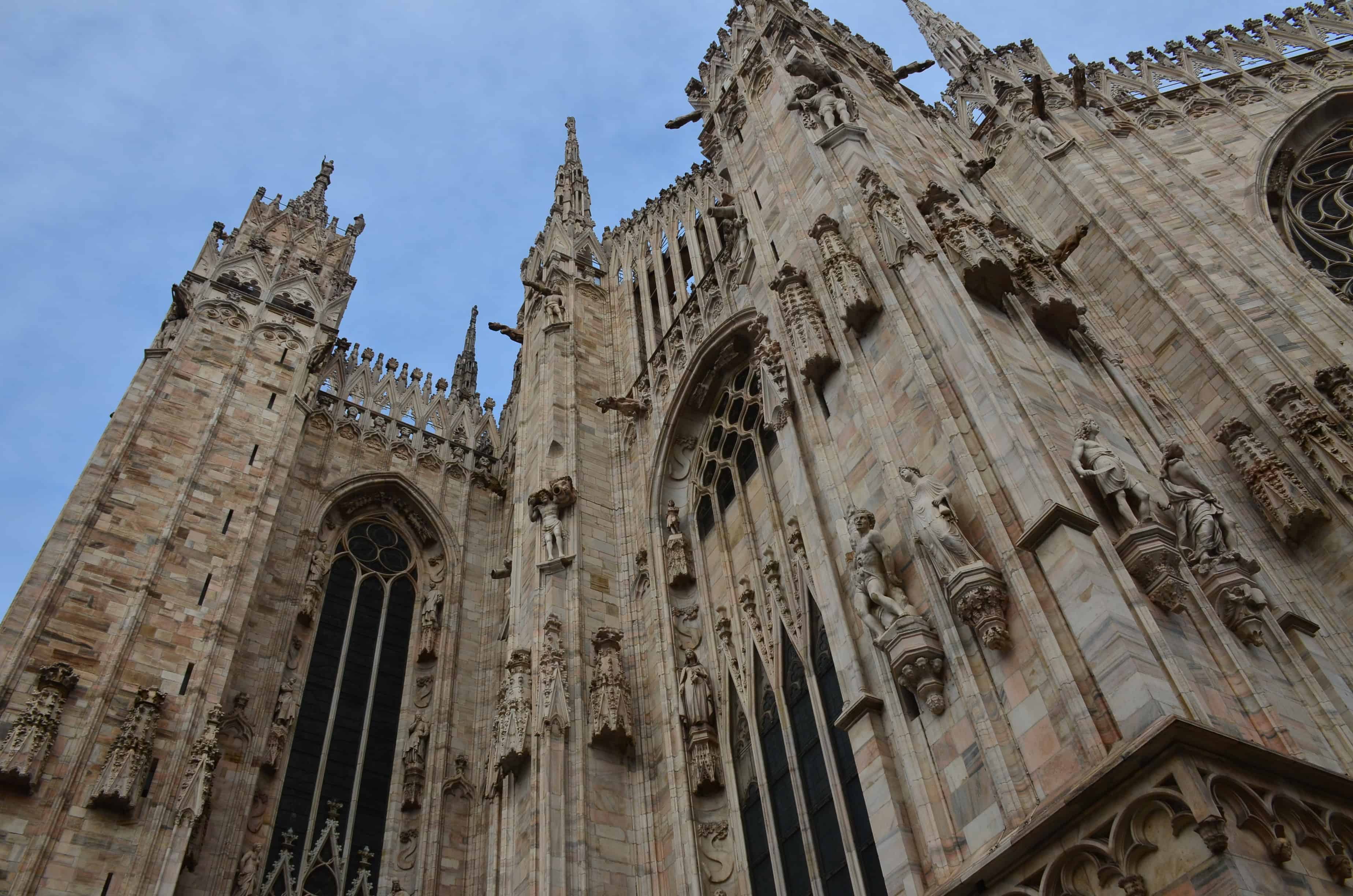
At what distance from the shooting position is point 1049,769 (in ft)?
21.9

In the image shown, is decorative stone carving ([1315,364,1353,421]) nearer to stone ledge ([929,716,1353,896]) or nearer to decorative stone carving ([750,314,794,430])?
decorative stone carving ([750,314,794,430])

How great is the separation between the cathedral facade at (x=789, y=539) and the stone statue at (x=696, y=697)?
53 millimetres

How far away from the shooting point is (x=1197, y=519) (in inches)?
300

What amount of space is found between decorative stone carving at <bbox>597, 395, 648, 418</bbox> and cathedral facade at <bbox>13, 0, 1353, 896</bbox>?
16.0 inches

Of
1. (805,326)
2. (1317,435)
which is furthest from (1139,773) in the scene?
(1317,435)

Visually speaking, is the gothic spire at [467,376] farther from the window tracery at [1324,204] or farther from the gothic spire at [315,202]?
the window tracery at [1324,204]

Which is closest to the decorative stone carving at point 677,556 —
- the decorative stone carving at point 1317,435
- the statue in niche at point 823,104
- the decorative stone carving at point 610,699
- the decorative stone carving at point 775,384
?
the decorative stone carving at point 610,699

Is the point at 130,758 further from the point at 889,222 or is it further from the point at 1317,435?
the point at 1317,435

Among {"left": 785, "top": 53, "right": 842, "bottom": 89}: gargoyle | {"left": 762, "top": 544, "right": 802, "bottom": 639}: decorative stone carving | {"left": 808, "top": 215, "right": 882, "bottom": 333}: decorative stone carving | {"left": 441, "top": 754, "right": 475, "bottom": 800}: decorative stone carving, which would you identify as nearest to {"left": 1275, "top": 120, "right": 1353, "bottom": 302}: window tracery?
{"left": 785, "top": 53, "right": 842, "bottom": 89}: gargoyle

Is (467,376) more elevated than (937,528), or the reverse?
(467,376)

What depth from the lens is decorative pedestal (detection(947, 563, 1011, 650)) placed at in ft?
24.5

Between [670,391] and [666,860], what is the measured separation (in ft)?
24.1

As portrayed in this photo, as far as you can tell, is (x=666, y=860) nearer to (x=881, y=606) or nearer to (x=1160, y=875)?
→ (x=881, y=606)

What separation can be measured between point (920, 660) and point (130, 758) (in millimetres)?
9918
